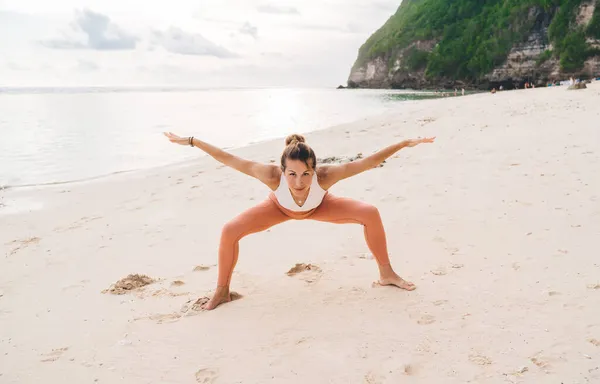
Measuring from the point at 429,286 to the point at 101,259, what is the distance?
361 centimetres

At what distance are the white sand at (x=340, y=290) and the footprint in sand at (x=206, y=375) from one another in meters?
0.01

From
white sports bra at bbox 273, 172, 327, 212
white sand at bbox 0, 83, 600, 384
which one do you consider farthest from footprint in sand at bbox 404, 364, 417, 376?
white sports bra at bbox 273, 172, 327, 212

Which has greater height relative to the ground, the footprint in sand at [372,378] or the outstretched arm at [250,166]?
the outstretched arm at [250,166]

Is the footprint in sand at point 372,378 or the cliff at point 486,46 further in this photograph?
the cliff at point 486,46

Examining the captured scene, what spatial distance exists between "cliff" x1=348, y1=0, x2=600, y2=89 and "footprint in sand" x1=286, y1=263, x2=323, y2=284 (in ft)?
229

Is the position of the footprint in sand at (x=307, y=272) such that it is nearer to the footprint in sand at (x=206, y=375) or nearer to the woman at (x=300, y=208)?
the woman at (x=300, y=208)

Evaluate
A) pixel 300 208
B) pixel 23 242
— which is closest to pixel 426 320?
pixel 300 208

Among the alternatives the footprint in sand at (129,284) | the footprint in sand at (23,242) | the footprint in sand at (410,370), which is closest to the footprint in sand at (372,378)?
the footprint in sand at (410,370)

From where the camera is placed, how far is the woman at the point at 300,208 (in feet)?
10.7

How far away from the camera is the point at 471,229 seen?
175 inches

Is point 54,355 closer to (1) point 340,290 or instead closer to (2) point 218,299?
(2) point 218,299

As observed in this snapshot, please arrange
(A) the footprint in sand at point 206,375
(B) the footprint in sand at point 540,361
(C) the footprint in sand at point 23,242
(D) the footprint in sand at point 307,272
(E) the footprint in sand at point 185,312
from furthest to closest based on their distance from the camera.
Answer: (C) the footprint in sand at point 23,242 < (D) the footprint in sand at point 307,272 < (E) the footprint in sand at point 185,312 < (A) the footprint in sand at point 206,375 < (B) the footprint in sand at point 540,361

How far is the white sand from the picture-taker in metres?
2.49

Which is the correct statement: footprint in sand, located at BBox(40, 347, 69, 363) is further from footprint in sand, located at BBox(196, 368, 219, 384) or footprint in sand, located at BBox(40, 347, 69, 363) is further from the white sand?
footprint in sand, located at BBox(196, 368, 219, 384)
